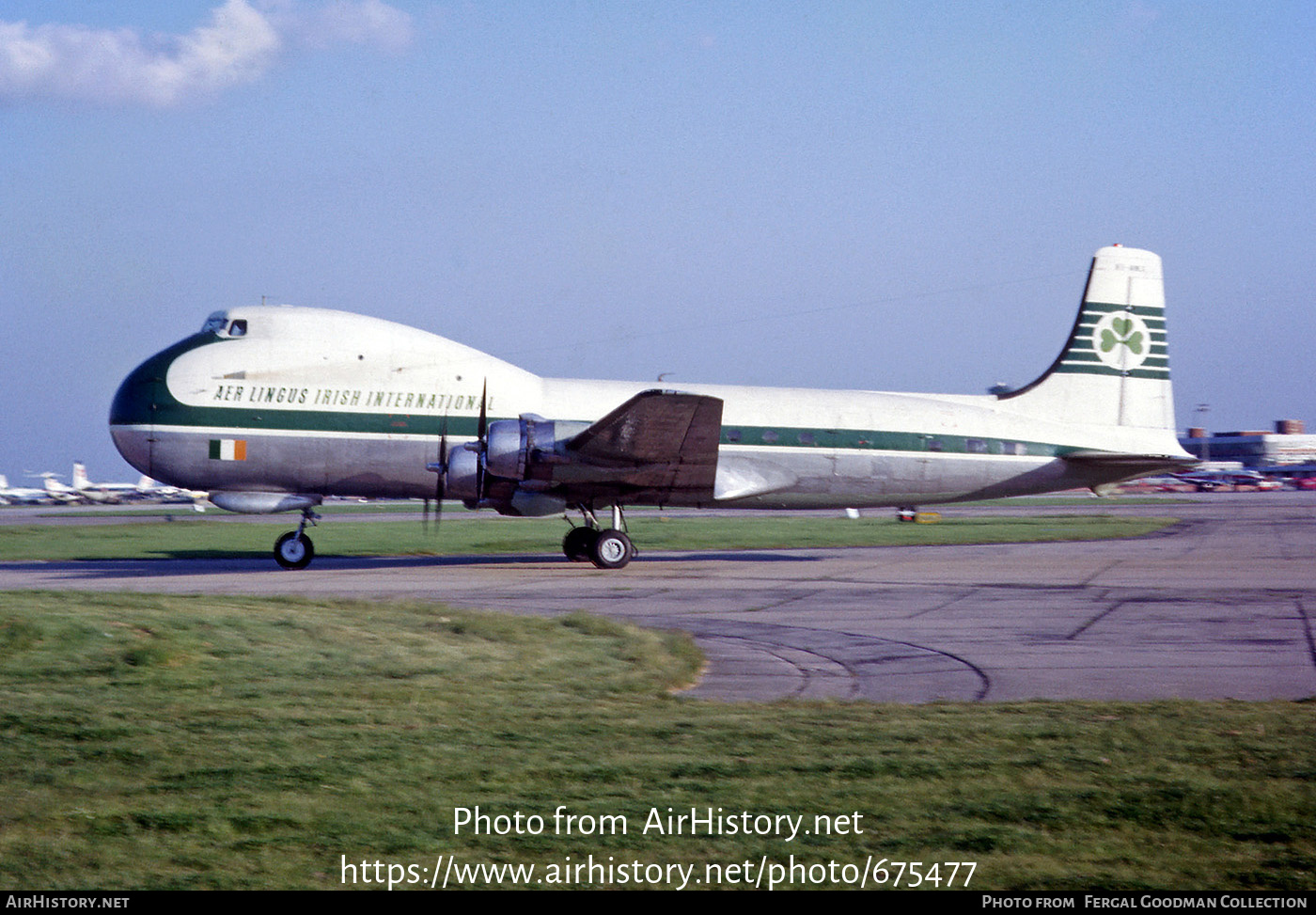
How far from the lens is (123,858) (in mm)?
5438

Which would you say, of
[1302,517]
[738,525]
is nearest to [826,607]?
[738,525]

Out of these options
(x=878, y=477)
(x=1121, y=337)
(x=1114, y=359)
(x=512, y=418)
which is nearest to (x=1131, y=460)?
(x=1114, y=359)

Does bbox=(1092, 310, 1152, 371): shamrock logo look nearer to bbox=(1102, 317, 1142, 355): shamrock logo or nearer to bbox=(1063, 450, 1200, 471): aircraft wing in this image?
bbox=(1102, 317, 1142, 355): shamrock logo

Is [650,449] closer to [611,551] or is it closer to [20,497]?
[611,551]

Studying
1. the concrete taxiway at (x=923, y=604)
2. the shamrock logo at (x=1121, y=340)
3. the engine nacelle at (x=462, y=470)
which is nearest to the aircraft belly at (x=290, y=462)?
the engine nacelle at (x=462, y=470)

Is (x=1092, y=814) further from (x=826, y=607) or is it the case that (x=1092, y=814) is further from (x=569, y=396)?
(x=569, y=396)

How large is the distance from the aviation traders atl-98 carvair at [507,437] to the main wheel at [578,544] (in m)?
0.04

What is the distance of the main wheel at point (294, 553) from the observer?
2448 centimetres

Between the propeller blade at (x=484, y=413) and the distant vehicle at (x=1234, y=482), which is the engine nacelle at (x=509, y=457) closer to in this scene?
the propeller blade at (x=484, y=413)

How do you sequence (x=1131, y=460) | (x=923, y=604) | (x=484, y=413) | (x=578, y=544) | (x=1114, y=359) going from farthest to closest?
(x=1114, y=359), (x=1131, y=460), (x=578, y=544), (x=484, y=413), (x=923, y=604)

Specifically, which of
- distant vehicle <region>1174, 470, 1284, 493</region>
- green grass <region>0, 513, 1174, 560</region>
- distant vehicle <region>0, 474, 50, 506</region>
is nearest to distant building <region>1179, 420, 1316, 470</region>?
distant vehicle <region>1174, 470, 1284, 493</region>

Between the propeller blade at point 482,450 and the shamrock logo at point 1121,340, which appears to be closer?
the propeller blade at point 482,450

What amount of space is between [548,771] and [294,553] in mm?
18854

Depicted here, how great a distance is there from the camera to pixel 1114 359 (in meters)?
29.9
